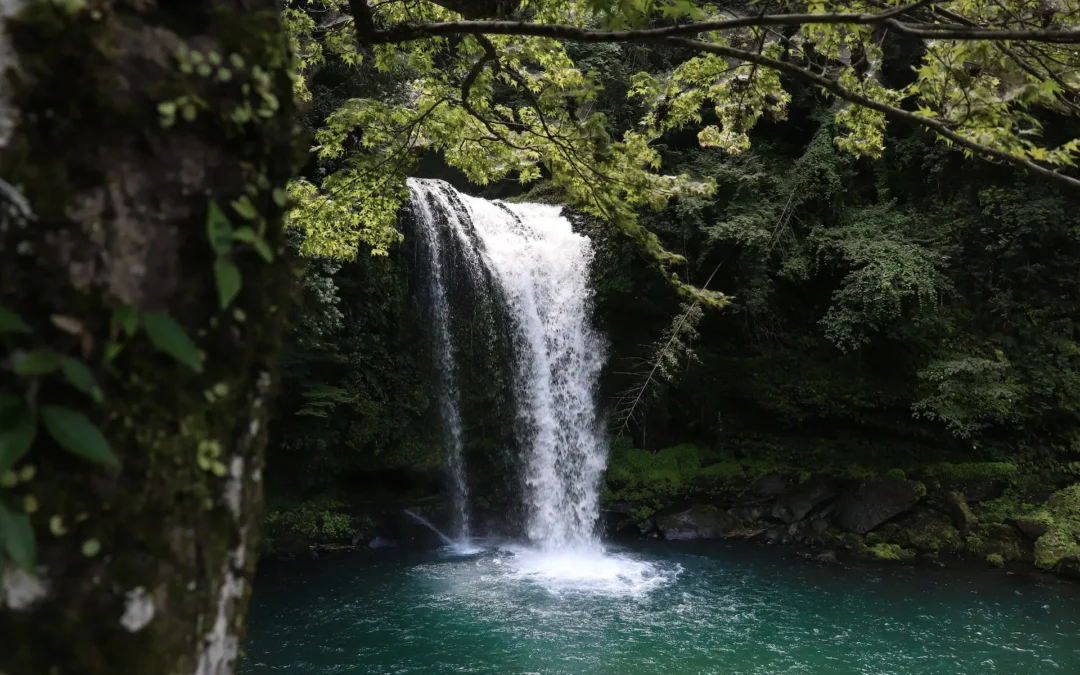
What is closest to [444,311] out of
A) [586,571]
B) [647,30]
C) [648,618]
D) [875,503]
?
[586,571]

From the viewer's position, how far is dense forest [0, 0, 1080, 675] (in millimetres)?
864

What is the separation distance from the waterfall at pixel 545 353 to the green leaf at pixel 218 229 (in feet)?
33.8

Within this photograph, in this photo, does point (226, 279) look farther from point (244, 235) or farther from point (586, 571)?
point (586, 571)

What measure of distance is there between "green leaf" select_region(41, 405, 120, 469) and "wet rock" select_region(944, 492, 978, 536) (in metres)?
12.0

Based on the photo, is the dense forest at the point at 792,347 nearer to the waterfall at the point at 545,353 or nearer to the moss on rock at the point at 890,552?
the moss on rock at the point at 890,552

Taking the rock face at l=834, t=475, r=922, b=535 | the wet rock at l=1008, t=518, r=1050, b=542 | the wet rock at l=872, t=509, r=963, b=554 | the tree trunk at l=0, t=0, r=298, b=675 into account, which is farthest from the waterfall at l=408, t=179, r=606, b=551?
the tree trunk at l=0, t=0, r=298, b=675

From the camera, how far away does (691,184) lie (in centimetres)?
494

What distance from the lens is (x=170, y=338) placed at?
901mm

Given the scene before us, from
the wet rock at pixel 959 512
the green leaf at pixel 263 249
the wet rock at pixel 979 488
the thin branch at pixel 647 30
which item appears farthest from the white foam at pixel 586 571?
the green leaf at pixel 263 249

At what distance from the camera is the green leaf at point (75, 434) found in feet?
2.62

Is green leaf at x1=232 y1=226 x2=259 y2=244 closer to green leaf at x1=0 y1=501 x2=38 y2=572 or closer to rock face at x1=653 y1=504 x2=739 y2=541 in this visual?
green leaf at x1=0 y1=501 x2=38 y2=572

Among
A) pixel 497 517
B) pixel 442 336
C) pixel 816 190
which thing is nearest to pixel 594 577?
pixel 497 517

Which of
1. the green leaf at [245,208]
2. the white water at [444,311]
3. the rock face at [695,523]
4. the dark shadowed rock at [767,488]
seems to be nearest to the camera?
the green leaf at [245,208]

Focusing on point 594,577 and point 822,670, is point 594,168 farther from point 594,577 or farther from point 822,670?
point 594,577
